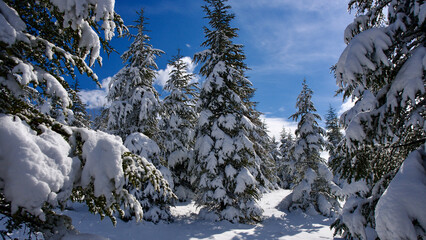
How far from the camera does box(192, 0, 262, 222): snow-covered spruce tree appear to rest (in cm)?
1188

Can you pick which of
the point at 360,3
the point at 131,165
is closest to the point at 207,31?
the point at 360,3

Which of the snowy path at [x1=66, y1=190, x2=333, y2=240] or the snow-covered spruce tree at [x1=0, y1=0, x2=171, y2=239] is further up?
the snow-covered spruce tree at [x1=0, y1=0, x2=171, y2=239]

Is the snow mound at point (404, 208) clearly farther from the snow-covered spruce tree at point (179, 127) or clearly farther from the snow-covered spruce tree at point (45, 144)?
the snow-covered spruce tree at point (179, 127)

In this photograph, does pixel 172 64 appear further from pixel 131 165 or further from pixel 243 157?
pixel 131 165

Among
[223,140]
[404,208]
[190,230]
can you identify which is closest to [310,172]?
[223,140]

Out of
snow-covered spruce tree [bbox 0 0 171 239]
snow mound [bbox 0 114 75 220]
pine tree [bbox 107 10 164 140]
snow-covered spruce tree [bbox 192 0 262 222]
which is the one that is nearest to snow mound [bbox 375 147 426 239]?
snow-covered spruce tree [bbox 0 0 171 239]

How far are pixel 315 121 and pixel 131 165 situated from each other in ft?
57.5

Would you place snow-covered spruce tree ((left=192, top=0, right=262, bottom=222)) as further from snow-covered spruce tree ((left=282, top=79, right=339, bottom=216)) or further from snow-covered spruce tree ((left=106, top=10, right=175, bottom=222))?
snow-covered spruce tree ((left=282, top=79, right=339, bottom=216))

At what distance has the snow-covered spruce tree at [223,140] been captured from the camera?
39.0 ft

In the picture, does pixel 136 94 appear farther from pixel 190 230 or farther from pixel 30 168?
pixel 30 168

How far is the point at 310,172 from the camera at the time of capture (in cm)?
1641

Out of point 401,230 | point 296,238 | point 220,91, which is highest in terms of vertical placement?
point 220,91

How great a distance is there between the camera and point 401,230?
103 inches

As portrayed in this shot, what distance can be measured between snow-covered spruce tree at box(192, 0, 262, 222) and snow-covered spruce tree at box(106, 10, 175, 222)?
91.4 inches
